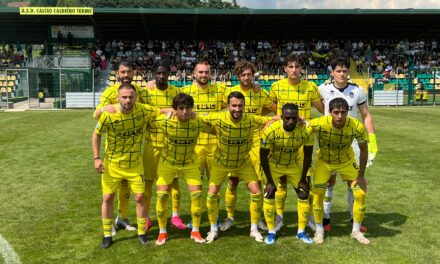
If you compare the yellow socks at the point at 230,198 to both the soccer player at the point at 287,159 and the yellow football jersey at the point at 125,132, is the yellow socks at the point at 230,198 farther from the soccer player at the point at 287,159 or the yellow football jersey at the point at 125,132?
the yellow football jersey at the point at 125,132

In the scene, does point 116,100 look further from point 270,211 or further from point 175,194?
point 270,211

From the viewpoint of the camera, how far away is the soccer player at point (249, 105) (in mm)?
5734

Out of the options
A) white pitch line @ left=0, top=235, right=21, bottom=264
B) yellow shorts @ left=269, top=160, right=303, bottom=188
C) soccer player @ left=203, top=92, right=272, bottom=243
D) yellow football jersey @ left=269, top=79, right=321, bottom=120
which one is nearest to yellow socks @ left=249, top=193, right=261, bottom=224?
soccer player @ left=203, top=92, right=272, bottom=243

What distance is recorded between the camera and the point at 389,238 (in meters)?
5.39

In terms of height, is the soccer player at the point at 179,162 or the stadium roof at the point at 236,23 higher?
the stadium roof at the point at 236,23

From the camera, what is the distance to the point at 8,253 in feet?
16.0

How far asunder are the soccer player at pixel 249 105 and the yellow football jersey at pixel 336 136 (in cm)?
90

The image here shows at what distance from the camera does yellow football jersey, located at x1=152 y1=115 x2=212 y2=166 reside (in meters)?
5.25

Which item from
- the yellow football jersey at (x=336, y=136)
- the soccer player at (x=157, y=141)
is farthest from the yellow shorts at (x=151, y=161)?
the yellow football jersey at (x=336, y=136)

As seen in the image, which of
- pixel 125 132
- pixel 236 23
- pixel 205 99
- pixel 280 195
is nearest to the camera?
pixel 125 132

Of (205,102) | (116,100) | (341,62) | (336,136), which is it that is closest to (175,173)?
(205,102)

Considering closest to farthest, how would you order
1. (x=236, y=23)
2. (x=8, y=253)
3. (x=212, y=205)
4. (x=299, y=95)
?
(x=8, y=253) < (x=212, y=205) < (x=299, y=95) < (x=236, y=23)

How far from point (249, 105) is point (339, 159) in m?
1.44

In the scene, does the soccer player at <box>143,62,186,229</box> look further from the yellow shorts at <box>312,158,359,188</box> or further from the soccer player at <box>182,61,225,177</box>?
the yellow shorts at <box>312,158,359,188</box>
